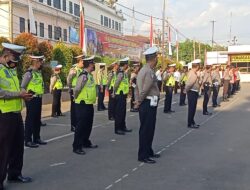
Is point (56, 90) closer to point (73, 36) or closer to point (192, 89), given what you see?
point (192, 89)

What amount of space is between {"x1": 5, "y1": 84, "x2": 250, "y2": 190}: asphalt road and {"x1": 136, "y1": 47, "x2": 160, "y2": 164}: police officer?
0.98ft

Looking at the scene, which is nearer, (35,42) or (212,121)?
(212,121)

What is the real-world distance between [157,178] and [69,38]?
4920 cm

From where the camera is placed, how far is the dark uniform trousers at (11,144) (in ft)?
19.3

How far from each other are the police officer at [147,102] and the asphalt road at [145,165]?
30cm

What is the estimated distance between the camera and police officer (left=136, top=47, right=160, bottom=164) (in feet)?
25.5

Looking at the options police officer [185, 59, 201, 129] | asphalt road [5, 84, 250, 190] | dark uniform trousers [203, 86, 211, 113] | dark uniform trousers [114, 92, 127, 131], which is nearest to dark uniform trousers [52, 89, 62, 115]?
asphalt road [5, 84, 250, 190]

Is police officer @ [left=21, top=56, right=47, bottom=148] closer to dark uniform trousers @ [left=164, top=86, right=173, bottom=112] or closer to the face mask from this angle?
the face mask

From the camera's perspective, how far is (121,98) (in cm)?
1154

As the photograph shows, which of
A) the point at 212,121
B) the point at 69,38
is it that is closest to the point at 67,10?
the point at 69,38

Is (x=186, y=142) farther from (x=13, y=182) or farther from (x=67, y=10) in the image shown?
(x=67, y=10)

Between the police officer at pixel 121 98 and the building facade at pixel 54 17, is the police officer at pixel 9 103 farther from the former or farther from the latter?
the building facade at pixel 54 17

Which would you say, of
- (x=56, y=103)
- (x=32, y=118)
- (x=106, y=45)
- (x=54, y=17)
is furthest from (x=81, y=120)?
(x=54, y=17)

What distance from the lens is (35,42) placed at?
2006 cm
